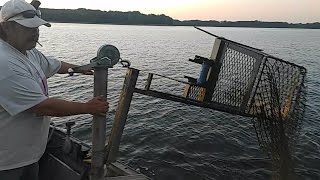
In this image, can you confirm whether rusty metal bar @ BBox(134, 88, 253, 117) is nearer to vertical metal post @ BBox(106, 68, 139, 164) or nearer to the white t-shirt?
vertical metal post @ BBox(106, 68, 139, 164)

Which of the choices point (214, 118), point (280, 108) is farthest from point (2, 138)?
point (214, 118)

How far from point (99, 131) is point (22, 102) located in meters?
0.80

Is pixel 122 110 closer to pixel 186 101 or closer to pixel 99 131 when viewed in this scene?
pixel 186 101

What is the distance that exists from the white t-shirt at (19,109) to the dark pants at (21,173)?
0.06 m

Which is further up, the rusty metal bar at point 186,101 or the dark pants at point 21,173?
the rusty metal bar at point 186,101

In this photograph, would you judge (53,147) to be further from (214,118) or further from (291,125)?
(214,118)

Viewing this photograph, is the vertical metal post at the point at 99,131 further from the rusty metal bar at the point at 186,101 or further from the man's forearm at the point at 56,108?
the rusty metal bar at the point at 186,101

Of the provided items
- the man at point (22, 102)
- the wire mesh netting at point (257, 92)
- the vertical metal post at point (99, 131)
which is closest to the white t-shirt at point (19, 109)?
the man at point (22, 102)

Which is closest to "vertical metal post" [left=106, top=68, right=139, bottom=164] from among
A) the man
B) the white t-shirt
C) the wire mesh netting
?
the wire mesh netting

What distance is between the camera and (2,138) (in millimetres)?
3037

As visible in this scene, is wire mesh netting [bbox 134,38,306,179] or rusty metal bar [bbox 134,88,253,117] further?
wire mesh netting [bbox 134,38,306,179]

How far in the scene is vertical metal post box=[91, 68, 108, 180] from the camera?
3.25 meters

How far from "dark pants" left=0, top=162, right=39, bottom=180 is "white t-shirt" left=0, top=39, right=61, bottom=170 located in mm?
58

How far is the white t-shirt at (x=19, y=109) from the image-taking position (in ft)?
9.23
